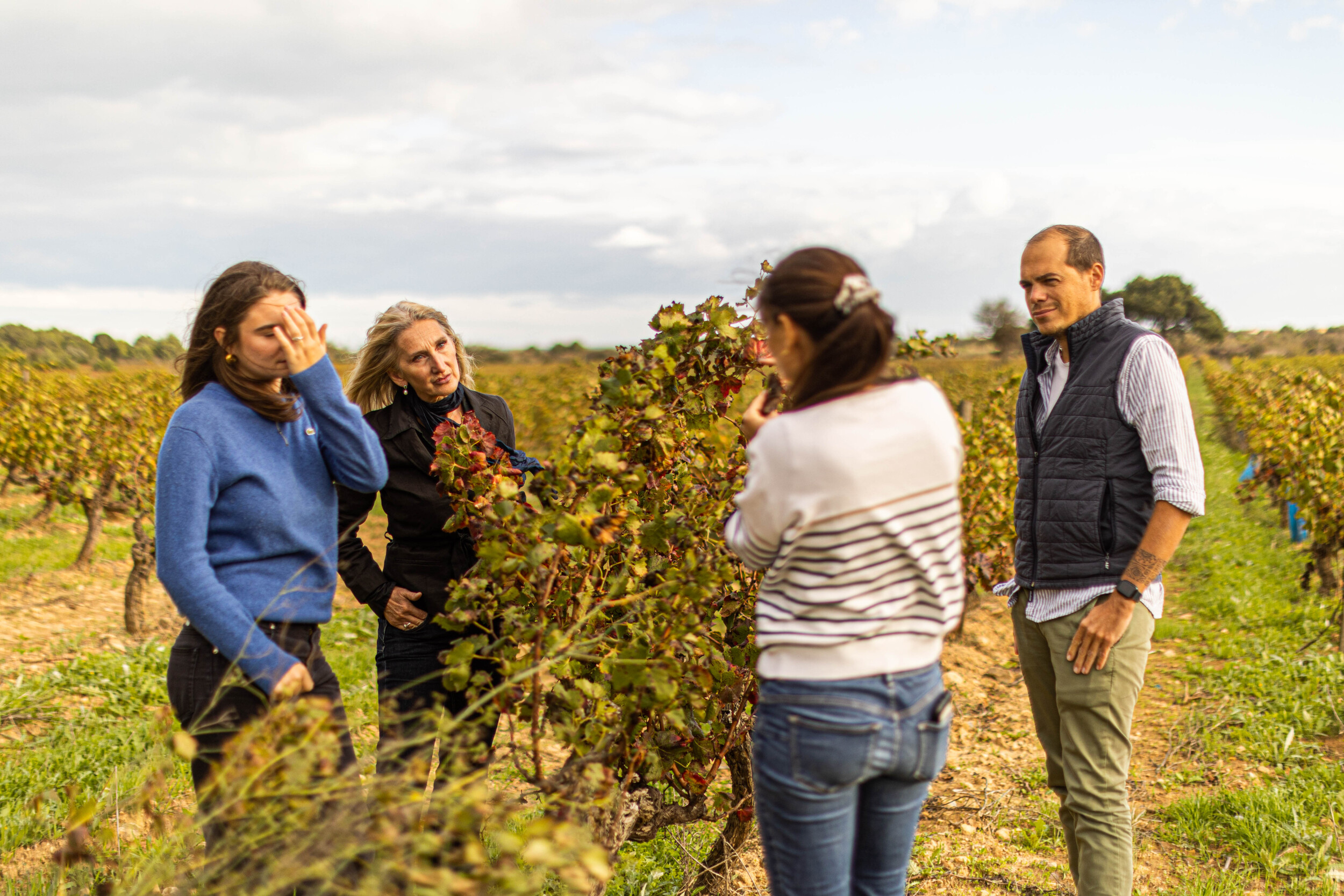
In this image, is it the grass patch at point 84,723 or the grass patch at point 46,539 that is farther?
the grass patch at point 46,539

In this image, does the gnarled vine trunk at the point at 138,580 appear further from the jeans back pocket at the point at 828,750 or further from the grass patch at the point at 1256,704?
the grass patch at the point at 1256,704

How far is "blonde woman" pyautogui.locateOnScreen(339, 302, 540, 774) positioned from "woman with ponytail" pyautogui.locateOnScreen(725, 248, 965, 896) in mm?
1303

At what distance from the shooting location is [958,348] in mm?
3781

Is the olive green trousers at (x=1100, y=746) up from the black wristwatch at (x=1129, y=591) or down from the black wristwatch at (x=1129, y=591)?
down

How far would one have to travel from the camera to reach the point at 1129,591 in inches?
95.1

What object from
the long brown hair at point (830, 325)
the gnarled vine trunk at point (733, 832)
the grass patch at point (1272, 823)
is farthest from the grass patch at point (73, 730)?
the grass patch at point (1272, 823)

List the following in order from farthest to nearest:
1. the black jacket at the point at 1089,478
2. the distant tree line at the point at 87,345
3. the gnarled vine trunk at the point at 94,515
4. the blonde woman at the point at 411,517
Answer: the distant tree line at the point at 87,345 → the gnarled vine trunk at the point at 94,515 → the blonde woman at the point at 411,517 → the black jacket at the point at 1089,478

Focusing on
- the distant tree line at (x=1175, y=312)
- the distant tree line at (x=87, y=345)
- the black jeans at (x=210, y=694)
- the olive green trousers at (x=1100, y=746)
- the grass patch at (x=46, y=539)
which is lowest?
the grass patch at (x=46, y=539)

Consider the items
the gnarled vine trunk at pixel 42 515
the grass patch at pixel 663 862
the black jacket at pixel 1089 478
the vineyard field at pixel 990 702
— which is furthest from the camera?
the gnarled vine trunk at pixel 42 515

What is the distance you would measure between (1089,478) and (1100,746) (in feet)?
2.37

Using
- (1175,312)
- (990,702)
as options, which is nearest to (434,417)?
(990,702)

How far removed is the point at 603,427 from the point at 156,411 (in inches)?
292

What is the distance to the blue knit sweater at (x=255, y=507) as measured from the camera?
1.90 metres

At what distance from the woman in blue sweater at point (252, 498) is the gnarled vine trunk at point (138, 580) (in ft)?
15.6
